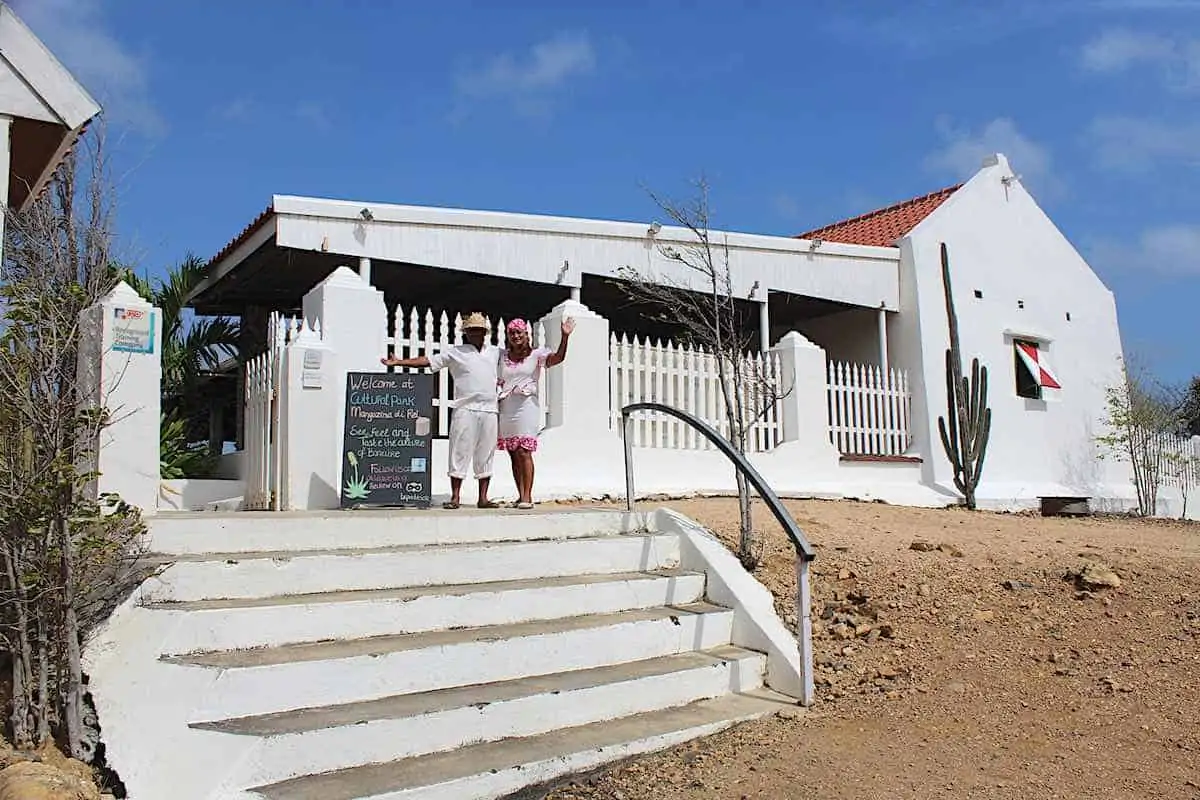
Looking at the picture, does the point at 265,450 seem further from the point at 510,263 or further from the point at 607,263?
the point at 607,263

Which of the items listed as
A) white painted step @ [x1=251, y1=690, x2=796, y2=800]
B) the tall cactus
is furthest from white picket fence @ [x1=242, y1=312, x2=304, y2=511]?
the tall cactus

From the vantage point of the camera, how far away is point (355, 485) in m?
7.88

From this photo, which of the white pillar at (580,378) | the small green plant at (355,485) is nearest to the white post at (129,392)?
the small green plant at (355,485)

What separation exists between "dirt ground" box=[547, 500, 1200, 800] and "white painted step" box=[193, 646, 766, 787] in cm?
40

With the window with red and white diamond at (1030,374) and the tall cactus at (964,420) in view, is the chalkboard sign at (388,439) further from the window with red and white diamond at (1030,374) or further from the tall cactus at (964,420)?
the window with red and white diamond at (1030,374)

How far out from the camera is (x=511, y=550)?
562 centimetres

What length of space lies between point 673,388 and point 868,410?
3.57 m

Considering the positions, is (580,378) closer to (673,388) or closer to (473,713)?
(673,388)

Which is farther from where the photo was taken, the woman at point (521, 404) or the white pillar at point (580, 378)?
the white pillar at point (580, 378)

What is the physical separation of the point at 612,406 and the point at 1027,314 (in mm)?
8204

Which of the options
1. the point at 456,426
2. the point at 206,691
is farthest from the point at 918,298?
the point at 206,691

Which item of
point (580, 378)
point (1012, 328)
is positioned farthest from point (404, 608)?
point (1012, 328)

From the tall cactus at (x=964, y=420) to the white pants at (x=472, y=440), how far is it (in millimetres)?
8106

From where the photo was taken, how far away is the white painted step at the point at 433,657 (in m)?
4.05
